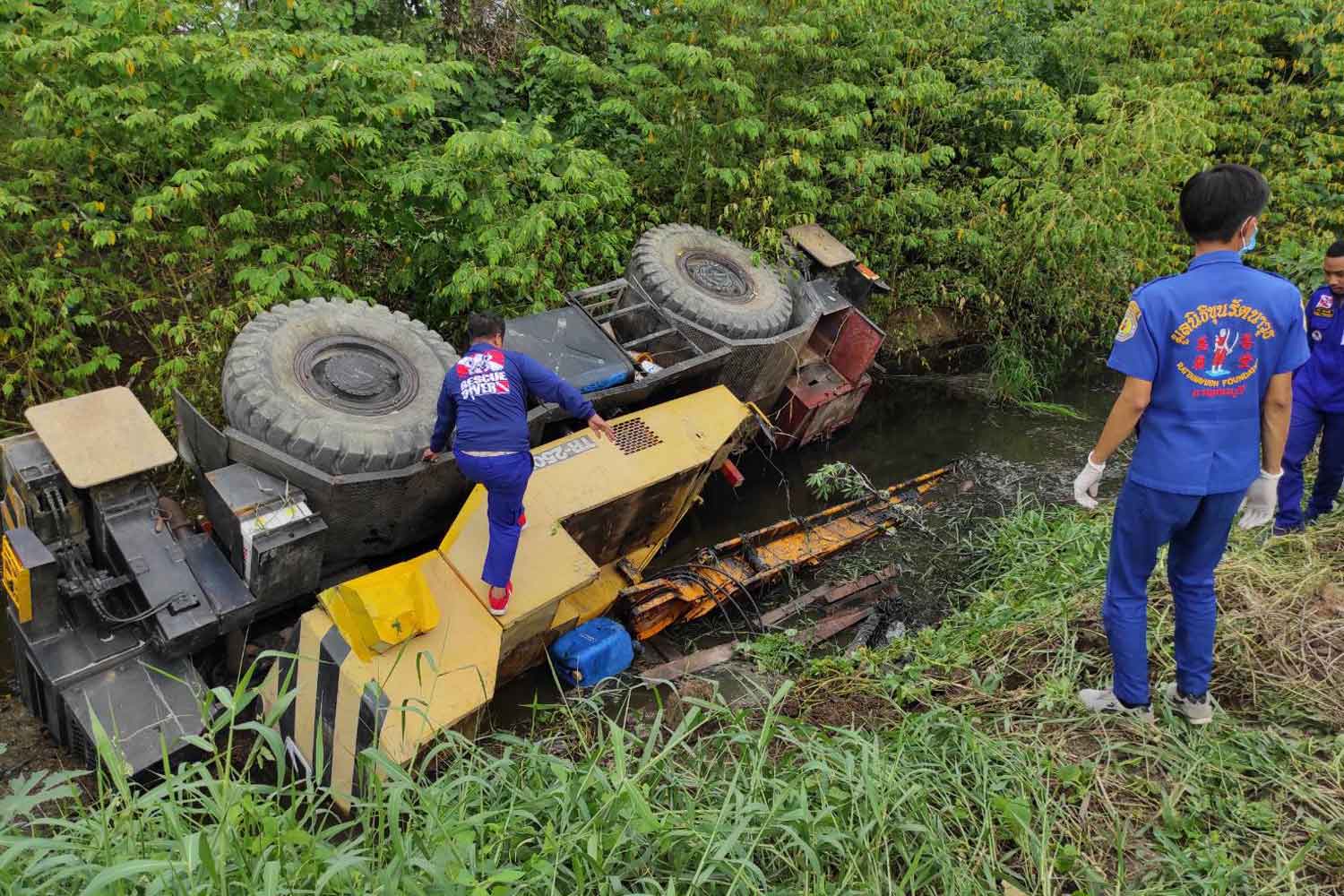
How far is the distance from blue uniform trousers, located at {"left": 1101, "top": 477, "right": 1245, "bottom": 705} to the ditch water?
8.20ft

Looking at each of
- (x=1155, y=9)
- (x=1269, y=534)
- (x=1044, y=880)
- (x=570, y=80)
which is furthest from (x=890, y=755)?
(x=1155, y=9)

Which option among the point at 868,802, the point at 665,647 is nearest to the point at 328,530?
the point at 665,647

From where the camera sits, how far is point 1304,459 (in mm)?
4297

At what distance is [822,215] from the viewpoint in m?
8.07

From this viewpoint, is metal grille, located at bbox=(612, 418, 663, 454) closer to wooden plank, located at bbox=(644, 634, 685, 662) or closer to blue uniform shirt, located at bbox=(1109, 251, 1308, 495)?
wooden plank, located at bbox=(644, 634, 685, 662)

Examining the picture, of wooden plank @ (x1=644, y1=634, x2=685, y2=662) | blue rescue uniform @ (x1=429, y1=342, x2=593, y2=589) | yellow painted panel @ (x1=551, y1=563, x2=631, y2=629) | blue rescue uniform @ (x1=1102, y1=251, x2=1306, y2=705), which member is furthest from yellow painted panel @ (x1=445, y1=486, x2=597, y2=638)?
blue rescue uniform @ (x1=1102, y1=251, x2=1306, y2=705)

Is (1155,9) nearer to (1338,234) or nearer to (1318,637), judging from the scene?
(1338,234)

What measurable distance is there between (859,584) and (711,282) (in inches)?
99.4

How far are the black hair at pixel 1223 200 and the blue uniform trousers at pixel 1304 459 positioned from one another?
216cm

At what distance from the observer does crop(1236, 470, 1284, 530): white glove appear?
9.50 feet

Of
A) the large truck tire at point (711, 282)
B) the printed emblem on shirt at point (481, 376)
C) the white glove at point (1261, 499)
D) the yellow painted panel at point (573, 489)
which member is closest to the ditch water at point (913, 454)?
the yellow painted panel at point (573, 489)

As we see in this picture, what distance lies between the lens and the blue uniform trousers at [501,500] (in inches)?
152

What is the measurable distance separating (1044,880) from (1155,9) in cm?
921

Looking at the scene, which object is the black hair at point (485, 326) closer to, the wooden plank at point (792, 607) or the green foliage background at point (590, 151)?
the green foliage background at point (590, 151)
